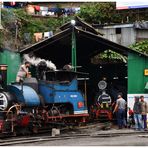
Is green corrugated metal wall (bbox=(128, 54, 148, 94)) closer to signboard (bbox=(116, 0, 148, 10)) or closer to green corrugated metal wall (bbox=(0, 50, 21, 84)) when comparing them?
green corrugated metal wall (bbox=(0, 50, 21, 84))

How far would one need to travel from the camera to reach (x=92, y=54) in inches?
1121

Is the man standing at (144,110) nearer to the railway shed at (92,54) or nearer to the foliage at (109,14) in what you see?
the railway shed at (92,54)

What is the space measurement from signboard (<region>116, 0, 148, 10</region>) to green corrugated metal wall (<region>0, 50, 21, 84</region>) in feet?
56.0

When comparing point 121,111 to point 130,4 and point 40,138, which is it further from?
point 130,4

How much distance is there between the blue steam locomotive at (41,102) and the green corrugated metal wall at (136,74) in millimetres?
3490

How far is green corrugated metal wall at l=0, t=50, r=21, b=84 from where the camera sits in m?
22.9

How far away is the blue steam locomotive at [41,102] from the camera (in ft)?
58.2

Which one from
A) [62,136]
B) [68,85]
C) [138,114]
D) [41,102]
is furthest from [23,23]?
[62,136]

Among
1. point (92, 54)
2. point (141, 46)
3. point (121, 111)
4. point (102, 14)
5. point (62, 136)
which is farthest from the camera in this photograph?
point (102, 14)

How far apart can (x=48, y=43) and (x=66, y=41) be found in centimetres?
146

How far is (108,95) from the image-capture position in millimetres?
25688

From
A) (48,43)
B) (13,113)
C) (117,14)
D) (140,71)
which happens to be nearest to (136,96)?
(140,71)

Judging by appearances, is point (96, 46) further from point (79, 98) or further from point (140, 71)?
point (79, 98)

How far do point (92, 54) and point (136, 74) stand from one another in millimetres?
5282
